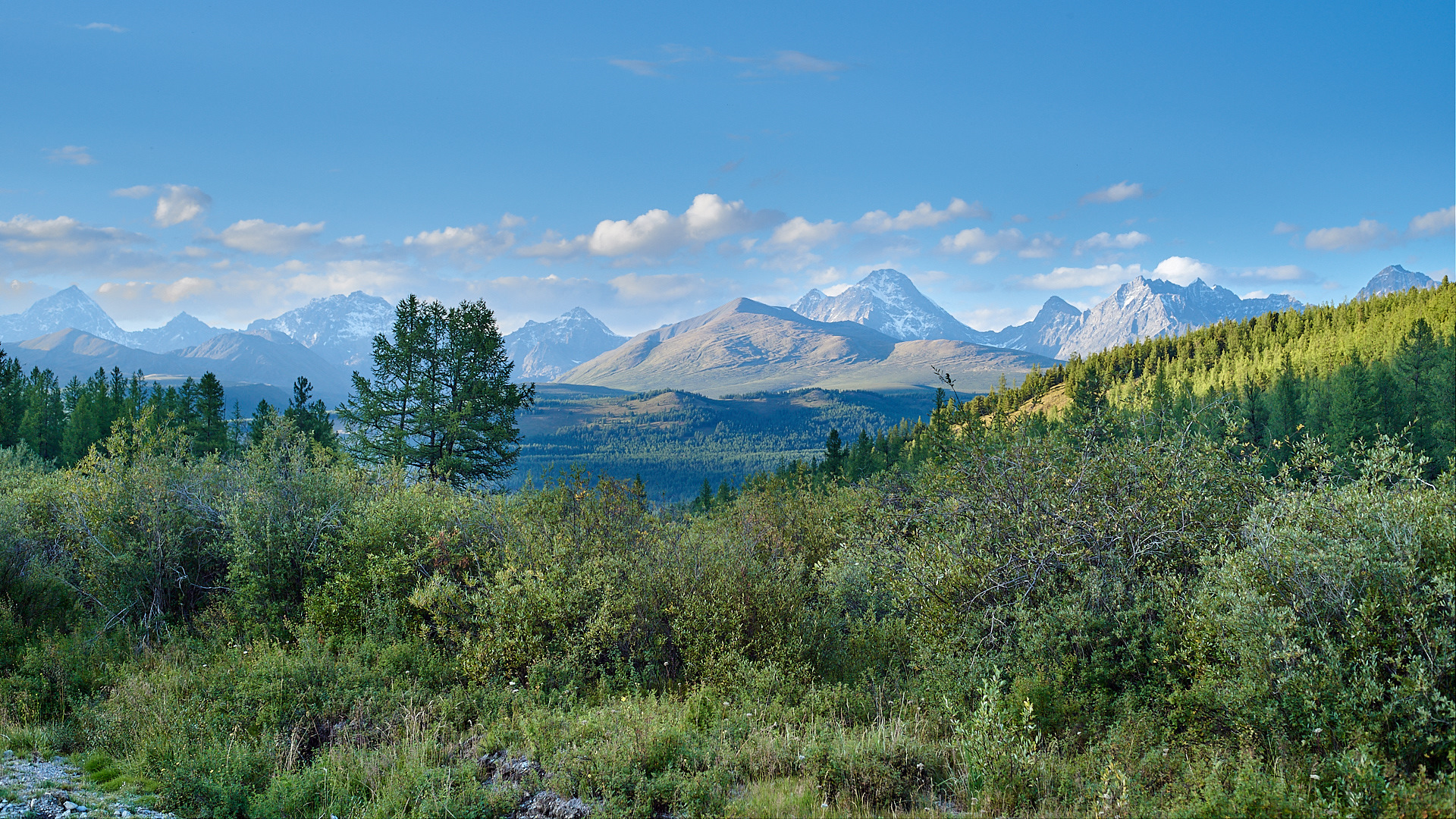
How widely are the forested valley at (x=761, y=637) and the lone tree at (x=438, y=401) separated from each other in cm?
1211

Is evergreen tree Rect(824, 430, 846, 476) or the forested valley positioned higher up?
the forested valley

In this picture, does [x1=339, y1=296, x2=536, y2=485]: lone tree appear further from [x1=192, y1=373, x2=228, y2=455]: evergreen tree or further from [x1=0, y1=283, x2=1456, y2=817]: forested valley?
[x1=192, y1=373, x2=228, y2=455]: evergreen tree

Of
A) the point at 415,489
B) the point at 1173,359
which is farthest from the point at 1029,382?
the point at 415,489

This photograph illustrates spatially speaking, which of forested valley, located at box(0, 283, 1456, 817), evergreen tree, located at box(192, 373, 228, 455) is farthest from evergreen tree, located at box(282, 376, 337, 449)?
forested valley, located at box(0, 283, 1456, 817)

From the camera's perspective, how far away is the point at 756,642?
34.0ft

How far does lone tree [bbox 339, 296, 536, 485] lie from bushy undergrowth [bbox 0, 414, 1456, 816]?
A: 13.5m

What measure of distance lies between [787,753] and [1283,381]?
80147 millimetres

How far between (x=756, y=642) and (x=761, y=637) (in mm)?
111

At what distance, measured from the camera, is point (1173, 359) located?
424 ft

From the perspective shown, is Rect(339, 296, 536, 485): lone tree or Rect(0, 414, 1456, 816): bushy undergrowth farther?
Rect(339, 296, 536, 485): lone tree

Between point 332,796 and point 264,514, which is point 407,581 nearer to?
point 264,514

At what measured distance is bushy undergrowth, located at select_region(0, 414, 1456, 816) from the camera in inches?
255

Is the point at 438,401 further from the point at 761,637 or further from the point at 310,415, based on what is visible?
the point at 310,415

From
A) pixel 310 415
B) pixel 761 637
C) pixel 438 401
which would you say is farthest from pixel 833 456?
pixel 761 637
